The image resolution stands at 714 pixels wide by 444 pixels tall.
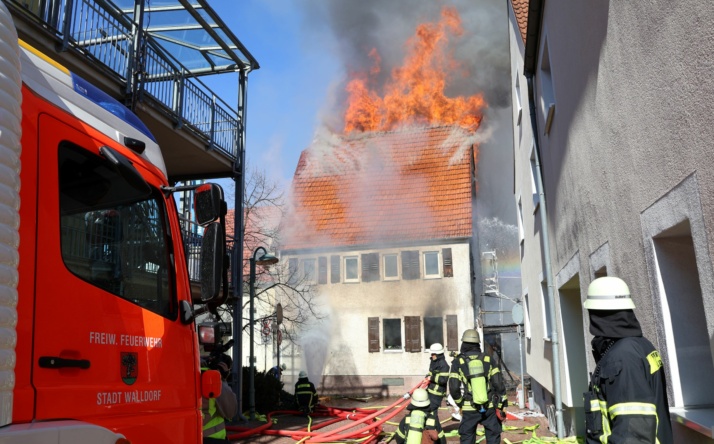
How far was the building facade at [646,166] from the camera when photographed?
298cm

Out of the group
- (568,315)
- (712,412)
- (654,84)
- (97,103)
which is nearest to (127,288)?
(97,103)

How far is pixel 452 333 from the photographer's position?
2497cm

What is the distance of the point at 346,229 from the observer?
27.0m

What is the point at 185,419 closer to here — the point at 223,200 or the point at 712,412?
the point at 223,200

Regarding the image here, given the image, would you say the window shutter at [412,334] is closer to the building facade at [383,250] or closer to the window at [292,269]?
the building facade at [383,250]

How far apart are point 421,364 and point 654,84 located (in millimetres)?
22505

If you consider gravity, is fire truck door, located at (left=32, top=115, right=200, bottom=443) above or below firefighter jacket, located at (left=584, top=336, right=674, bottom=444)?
above

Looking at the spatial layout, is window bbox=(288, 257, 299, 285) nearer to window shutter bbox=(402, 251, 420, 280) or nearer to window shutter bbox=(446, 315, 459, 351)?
window shutter bbox=(402, 251, 420, 280)

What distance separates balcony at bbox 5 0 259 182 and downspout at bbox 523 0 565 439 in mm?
5295

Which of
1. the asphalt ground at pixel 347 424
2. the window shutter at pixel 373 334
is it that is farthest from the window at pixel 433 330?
the asphalt ground at pixel 347 424

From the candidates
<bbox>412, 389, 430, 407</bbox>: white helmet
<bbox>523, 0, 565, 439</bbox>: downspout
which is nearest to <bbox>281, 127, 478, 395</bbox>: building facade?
<bbox>523, 0, 565, 439</bbox>: downspout

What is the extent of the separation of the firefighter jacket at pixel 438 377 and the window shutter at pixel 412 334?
14715 millimetres

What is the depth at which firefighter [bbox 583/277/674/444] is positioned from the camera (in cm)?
271

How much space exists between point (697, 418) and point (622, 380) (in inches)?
37.4
